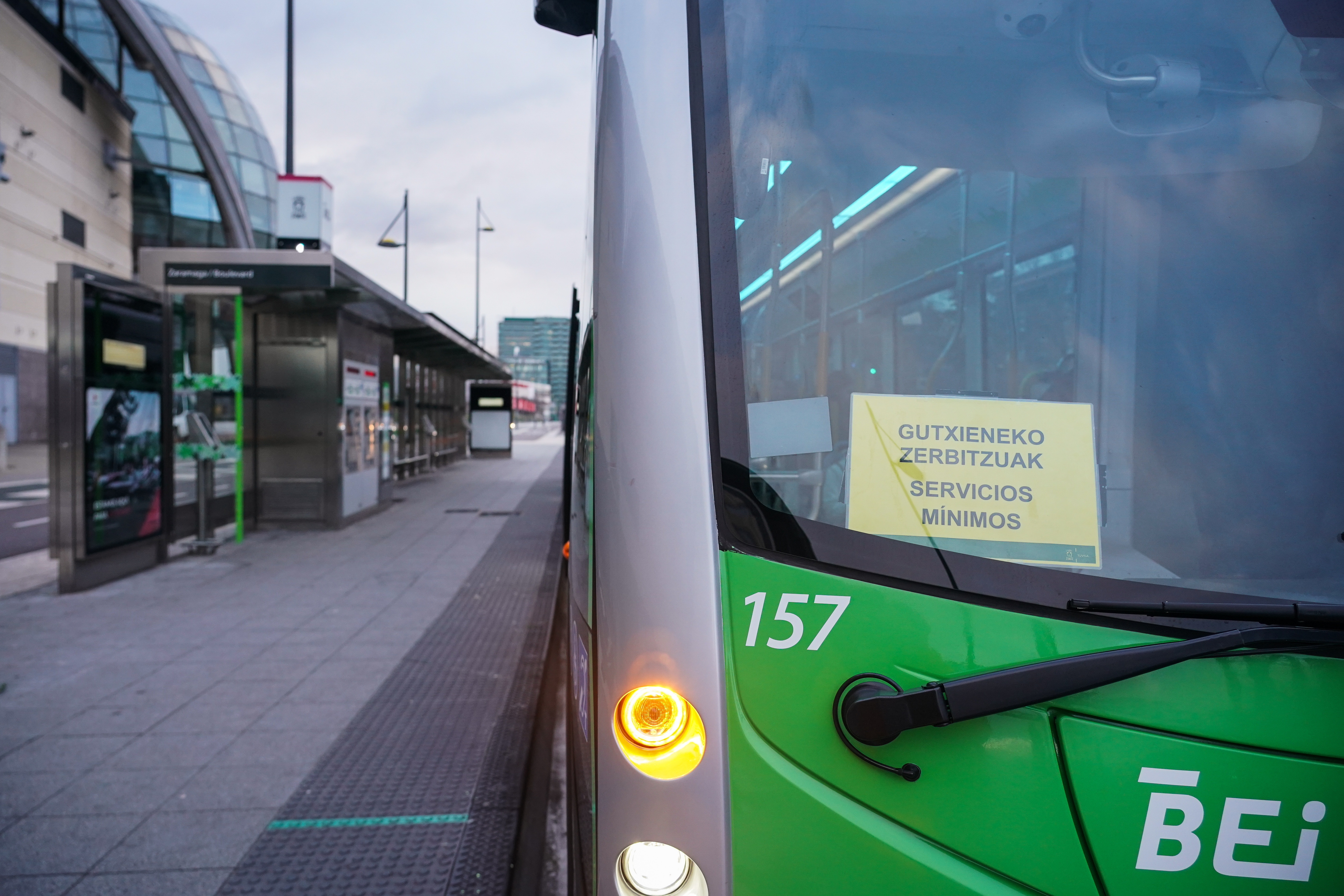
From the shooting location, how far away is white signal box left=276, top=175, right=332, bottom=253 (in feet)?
33.2

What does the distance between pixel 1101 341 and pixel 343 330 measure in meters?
11.8

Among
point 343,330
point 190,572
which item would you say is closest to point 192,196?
point 343,330

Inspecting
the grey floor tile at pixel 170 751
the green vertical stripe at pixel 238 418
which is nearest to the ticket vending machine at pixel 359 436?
the green vertical stripe at pixel 238 418

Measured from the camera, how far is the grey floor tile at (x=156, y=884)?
2736 millimetres

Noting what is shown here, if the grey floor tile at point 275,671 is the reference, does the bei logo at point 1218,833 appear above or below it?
above

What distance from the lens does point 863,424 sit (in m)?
1.51

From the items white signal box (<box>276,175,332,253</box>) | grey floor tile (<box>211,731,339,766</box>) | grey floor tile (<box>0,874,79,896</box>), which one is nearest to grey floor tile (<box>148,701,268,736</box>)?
grey floor tile (<box>211,731,339,766</box>)

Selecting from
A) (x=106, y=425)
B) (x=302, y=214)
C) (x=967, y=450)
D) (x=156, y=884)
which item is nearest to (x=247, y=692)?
(x=156, y=884)

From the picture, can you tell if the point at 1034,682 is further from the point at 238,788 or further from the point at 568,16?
the point at 238,788

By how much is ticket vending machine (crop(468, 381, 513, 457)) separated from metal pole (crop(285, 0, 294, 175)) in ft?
53.9

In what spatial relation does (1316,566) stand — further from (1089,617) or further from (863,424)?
(863,424)

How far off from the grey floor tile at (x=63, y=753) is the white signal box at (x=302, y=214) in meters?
7.25

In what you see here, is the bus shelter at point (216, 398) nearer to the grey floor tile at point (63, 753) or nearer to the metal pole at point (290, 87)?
the metal pole at point (290, 87)

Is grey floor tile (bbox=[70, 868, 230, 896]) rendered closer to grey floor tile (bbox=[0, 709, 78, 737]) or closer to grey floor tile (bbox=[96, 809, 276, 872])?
grey floor tile (bbox=[96, 809, 276, 872])
